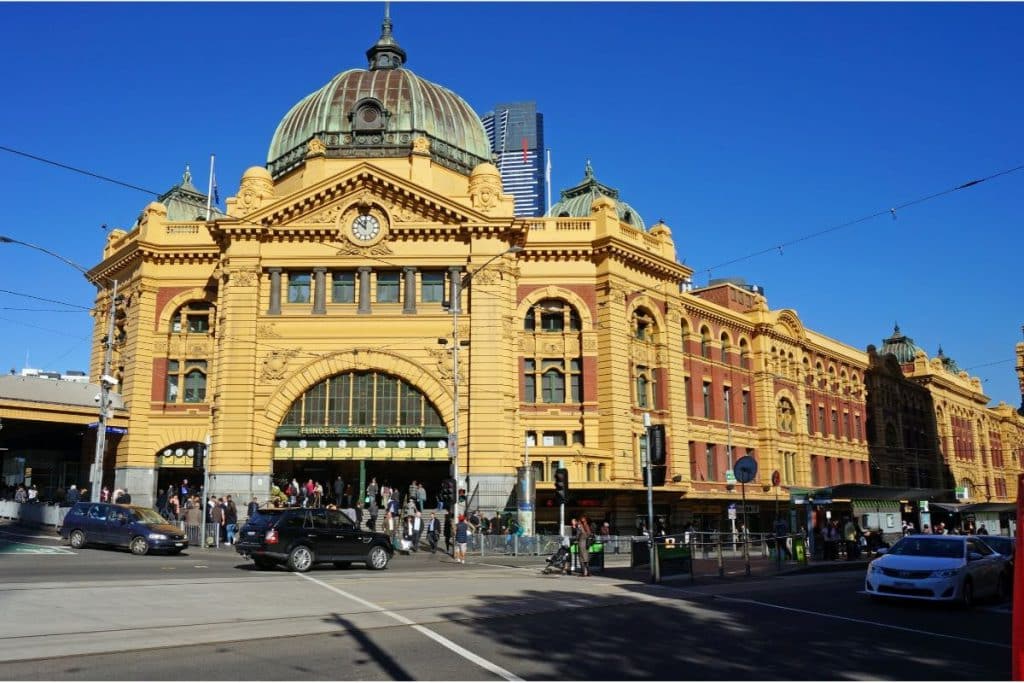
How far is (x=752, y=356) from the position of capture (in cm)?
5975

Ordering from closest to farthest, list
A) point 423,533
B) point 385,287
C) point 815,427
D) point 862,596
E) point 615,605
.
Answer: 1. point 615,605
2. point 862,596
3. point 423,533
4. point 385,287
5. point 815,427

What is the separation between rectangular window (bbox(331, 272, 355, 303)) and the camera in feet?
146

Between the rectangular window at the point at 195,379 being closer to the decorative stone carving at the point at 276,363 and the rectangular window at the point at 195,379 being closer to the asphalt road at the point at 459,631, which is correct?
the decorative stone carving at the point at 276,363

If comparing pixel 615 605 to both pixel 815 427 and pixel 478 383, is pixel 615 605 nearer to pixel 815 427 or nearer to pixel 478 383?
pixel 478 383

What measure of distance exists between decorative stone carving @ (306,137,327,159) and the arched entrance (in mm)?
13133

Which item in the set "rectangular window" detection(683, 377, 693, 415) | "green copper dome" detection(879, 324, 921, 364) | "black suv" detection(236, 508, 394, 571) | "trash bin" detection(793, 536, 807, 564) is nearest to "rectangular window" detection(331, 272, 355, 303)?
"black suv" detection(236, 508, 394, 571)

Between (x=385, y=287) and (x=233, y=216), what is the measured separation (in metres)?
8.96

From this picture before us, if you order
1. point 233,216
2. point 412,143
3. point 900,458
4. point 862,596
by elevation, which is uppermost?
point 412,143

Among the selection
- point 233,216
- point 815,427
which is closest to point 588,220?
point 233,216

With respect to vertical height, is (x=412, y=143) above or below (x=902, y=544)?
above

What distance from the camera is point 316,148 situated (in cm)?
4812

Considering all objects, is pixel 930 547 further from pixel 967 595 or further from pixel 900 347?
pixel 900 347

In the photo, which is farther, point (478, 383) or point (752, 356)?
point (752, 356)

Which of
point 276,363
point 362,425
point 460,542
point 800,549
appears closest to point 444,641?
point 460,542
